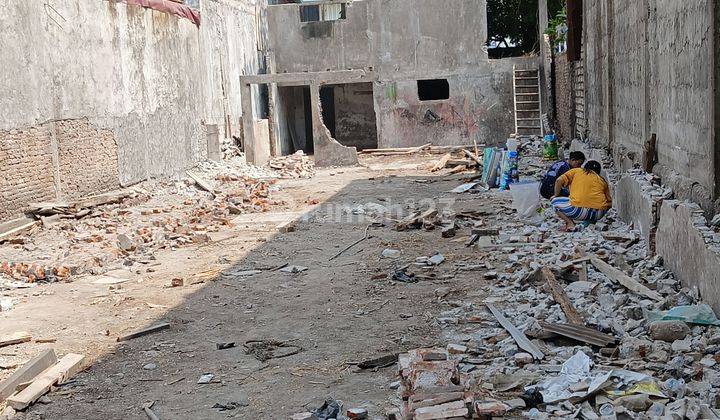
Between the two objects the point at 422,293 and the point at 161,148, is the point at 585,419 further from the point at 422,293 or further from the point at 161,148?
the point at 161,148

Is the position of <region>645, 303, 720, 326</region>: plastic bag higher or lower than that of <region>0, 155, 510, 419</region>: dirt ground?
higher

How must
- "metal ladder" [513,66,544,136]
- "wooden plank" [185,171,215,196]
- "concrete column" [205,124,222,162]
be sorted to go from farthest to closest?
"metal ladder" [513,66,544,136], "concrete column" [205,124,222,162], "wooden plank" [185,171,215,196]

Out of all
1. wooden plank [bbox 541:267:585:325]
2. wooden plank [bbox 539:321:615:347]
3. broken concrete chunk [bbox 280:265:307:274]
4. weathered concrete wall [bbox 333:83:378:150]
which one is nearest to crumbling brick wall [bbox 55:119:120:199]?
broken concrete chunk [bbox 280:265:307:274]

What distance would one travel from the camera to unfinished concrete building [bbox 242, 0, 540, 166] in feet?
87.8

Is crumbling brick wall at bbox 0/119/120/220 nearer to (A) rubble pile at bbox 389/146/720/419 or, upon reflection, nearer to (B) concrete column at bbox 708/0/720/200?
(A) rubble pile at bbox 389/146/720/419

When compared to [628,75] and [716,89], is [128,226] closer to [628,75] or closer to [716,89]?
[628,75]

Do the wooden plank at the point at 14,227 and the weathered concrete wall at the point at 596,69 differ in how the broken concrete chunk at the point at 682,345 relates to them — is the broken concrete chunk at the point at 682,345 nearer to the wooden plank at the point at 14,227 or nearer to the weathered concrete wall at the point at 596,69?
the weathered concrete wall at the point at 596,69

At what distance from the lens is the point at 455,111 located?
27047mm

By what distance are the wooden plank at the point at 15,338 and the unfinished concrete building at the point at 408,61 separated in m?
18.4

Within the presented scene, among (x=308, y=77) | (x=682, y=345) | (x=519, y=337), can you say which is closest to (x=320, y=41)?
(x=308, y=77)

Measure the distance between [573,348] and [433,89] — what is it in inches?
949

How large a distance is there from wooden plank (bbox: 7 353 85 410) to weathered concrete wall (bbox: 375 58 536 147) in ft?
69.0

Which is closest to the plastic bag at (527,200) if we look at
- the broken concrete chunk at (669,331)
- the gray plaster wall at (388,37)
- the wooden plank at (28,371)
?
the broken concrete chunk at (669,331)

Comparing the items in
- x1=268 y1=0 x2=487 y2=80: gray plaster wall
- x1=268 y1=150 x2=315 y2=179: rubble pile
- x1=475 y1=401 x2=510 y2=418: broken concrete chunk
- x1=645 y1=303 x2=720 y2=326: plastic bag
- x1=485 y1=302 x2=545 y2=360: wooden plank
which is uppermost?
x1=268 y1=0 x2=487 y2=80: gray plaster wall
